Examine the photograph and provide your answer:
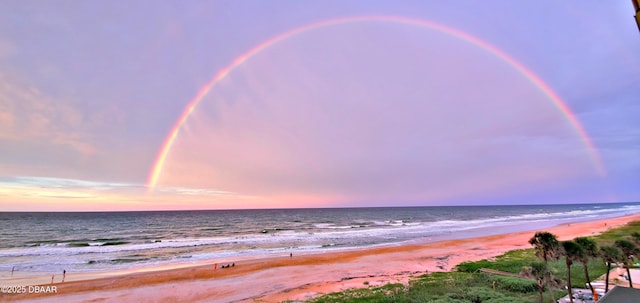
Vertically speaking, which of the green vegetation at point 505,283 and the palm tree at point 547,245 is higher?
the palm tree at point 547,245

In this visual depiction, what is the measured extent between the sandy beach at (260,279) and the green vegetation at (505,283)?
1880mm

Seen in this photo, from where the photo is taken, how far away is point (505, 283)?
1719 centimetres

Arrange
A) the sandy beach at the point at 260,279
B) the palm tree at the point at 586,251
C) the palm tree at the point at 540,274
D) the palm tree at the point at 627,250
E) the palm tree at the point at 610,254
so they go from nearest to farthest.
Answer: the palm tree at the point at 540,274, the palm tree at the point at 586,251, the palm tree at the point at 610,254, the palm tree at the point at 627,250, the sandy beach at the point at 260,279

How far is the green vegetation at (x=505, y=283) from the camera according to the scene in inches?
519

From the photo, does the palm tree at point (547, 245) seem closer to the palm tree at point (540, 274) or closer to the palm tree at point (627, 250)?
the palm tree at point (540, 274)

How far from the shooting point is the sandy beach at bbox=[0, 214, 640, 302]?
17.7m

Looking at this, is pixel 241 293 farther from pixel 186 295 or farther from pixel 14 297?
pixel 14 297

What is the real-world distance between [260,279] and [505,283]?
15.4 metres

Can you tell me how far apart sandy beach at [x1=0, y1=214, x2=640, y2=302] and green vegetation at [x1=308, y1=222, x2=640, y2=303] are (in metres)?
1.88

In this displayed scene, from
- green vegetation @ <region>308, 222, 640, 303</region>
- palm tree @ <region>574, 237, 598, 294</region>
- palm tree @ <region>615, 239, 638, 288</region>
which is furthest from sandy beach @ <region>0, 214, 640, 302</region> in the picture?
palm tree @ <region>615, 239, 638, 288</region>

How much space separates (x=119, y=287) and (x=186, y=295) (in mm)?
5230

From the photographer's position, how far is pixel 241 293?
18.4 meters

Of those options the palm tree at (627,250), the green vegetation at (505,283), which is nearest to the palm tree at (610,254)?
the green vegetation at (505,283)

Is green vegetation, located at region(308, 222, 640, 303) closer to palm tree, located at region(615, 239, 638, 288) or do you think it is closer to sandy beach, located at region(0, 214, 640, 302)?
palm tree, located at region(615, 239, 638, 288)
